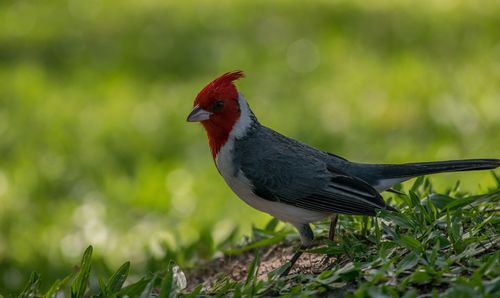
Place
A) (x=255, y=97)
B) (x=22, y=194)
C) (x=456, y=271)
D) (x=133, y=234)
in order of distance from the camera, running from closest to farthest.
A: (x=456, y=271) → (x=133, y=234) → (x=22, y=194) → (x=255, y=97)

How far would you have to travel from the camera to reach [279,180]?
5016 millimetres

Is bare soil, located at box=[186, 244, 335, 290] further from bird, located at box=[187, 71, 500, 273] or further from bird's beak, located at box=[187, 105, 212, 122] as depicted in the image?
bird's beak, located at box=[187, 105, 212, 122]

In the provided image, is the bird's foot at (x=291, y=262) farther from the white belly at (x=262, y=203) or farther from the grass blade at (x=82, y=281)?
the grass blade at (x=82, y=281)

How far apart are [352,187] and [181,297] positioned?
117 cm

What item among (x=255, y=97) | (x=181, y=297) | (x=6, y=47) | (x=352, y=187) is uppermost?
(x=6, y=47)

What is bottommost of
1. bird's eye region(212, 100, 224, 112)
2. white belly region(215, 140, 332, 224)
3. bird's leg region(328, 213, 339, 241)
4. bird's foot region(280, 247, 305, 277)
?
bird's foot region(280, 247, 305, 277)

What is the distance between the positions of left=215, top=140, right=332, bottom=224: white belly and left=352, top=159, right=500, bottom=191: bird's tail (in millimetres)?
390

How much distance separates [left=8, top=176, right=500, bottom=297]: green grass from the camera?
382 centimetres

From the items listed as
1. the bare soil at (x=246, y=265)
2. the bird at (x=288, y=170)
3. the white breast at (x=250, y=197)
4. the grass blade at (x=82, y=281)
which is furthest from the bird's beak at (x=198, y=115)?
the grass blade at (x=82, y=281)

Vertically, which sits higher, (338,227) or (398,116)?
(398,116)

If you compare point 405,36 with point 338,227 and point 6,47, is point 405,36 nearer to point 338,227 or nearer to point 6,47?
point 6,47

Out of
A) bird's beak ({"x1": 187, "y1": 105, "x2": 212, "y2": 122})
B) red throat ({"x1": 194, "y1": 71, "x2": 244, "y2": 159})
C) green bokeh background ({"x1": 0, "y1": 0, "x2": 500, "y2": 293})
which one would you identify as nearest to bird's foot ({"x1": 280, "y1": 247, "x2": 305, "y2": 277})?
red throat ({"x1": 194, "y1": 71, "x2": 244, "y2": 159})

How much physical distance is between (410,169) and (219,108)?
1097mm

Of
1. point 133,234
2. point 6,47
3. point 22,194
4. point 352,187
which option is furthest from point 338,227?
point 6,47
